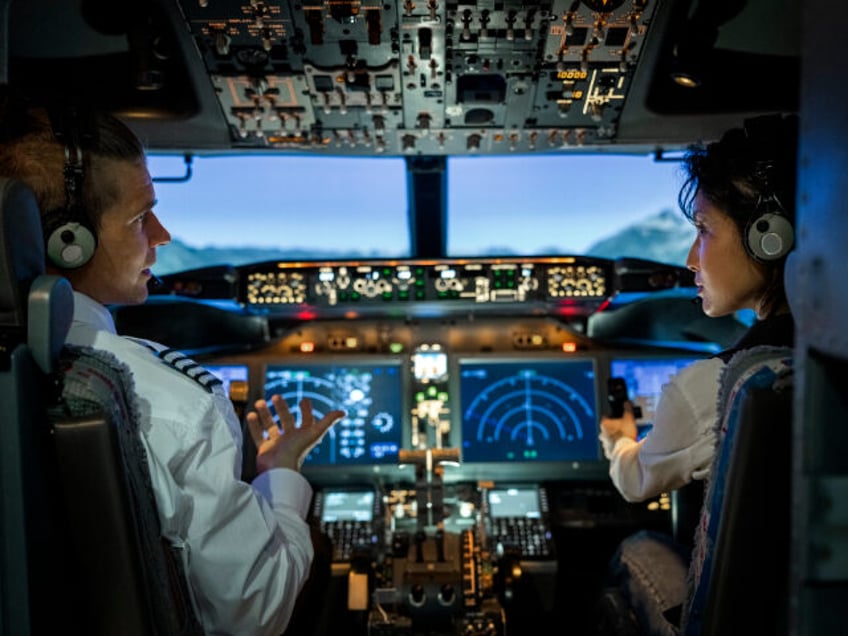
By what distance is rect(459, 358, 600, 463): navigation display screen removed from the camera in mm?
2912

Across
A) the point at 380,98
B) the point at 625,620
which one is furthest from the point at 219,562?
the point at 380,98

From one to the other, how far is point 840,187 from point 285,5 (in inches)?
68.4

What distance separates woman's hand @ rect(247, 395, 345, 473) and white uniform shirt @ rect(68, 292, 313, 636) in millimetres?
194

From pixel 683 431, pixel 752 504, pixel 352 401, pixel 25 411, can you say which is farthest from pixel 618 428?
pixel 25 411

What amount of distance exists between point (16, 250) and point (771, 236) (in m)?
1.31

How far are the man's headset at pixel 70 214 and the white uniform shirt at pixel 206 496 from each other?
0.31 feet

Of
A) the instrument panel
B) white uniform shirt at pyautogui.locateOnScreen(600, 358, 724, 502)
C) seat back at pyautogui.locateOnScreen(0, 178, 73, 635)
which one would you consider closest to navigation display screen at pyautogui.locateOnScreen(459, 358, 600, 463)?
the instrument panel

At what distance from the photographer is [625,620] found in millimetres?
1945

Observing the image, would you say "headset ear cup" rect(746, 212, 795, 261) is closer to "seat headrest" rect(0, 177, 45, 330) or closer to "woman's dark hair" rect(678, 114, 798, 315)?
"woman's dark hair" rect(678, 114, 798, 315)

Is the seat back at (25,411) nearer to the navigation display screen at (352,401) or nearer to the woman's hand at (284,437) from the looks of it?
the woman's hand at (284,437)

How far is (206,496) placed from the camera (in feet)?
4.00

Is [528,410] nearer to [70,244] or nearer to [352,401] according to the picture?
[352,401]

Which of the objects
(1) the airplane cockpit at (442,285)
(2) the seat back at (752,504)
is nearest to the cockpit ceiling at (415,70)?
(1) the airplane cockpit at (442,285)

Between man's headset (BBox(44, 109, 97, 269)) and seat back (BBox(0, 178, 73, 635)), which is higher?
man's headset (BBox(44, 109, 97, 269))
